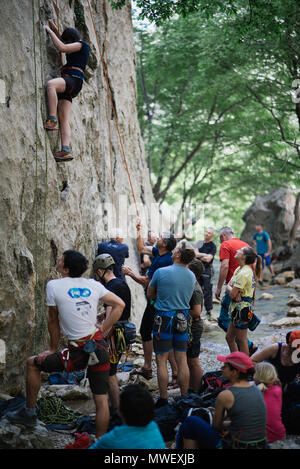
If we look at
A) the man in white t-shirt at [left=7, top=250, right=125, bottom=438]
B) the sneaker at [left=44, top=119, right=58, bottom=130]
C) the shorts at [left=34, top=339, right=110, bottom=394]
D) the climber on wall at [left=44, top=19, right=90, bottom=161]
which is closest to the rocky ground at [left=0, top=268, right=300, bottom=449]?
the man in white t-shirt at [left=7, top=250, right=125, bottom=438]

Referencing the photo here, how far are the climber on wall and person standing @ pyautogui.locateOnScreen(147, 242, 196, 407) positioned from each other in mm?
2252

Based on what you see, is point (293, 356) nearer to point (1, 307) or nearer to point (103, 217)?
point (1, 307)

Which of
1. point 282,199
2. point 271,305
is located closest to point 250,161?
point 282,199

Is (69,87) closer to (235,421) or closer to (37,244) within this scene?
(37,244)

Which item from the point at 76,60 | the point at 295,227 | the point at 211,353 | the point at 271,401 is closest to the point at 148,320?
the point at 211,353

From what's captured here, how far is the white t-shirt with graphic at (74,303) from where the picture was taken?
4012mm

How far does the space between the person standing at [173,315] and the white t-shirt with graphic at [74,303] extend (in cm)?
124

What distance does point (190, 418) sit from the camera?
154 inches

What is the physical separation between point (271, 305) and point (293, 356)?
823cm

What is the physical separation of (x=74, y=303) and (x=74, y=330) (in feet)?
0.85

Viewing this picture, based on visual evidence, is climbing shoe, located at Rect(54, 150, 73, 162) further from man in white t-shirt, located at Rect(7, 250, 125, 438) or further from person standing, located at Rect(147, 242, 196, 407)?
man in white t-shirt, located at Rect(7, 250, 125, 438)

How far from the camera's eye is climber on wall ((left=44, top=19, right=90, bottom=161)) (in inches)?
238

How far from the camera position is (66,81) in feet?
20.5

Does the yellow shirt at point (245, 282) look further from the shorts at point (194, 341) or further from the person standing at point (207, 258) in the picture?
the person standing at point (207, 258)
